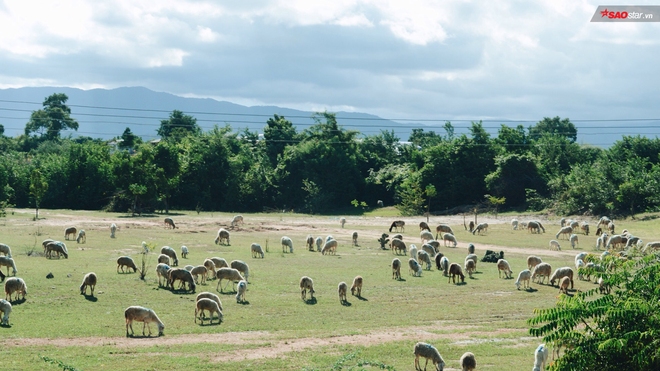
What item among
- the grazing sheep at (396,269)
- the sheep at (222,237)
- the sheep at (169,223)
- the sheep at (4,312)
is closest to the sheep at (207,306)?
the sheep at (4,312)

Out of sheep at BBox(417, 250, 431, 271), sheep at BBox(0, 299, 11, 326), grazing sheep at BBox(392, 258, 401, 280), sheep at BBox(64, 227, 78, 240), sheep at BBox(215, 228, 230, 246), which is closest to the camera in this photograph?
sheep at BBox(0, 299, 11, 326)

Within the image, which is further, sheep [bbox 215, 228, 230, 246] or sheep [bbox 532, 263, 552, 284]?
sheep [bbox 215, 228, 230, 246]

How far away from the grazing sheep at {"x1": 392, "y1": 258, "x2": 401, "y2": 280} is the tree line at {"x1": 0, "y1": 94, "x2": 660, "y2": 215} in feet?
121

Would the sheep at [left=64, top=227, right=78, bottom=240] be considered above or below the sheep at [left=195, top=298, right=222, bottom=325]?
above

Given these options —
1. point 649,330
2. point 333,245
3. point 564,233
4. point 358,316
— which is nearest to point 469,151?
point 564,233

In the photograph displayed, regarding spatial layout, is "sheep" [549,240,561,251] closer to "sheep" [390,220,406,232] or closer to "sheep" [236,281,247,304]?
"sheep" [390,220,406,232]

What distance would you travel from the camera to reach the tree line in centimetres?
6644

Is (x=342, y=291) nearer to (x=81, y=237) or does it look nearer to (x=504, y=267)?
(x=504, y=267)

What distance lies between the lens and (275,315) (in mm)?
23938

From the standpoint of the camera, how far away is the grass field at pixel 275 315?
1831 centimetres

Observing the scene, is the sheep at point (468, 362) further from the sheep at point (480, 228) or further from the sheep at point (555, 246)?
the sheep at point (480, 228)

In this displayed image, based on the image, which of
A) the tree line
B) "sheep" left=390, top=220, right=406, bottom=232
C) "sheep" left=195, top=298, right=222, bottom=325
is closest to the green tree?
the tree line

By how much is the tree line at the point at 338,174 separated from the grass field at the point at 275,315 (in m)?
24.7

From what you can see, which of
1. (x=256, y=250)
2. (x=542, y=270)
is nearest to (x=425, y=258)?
(x=542, y=270)
